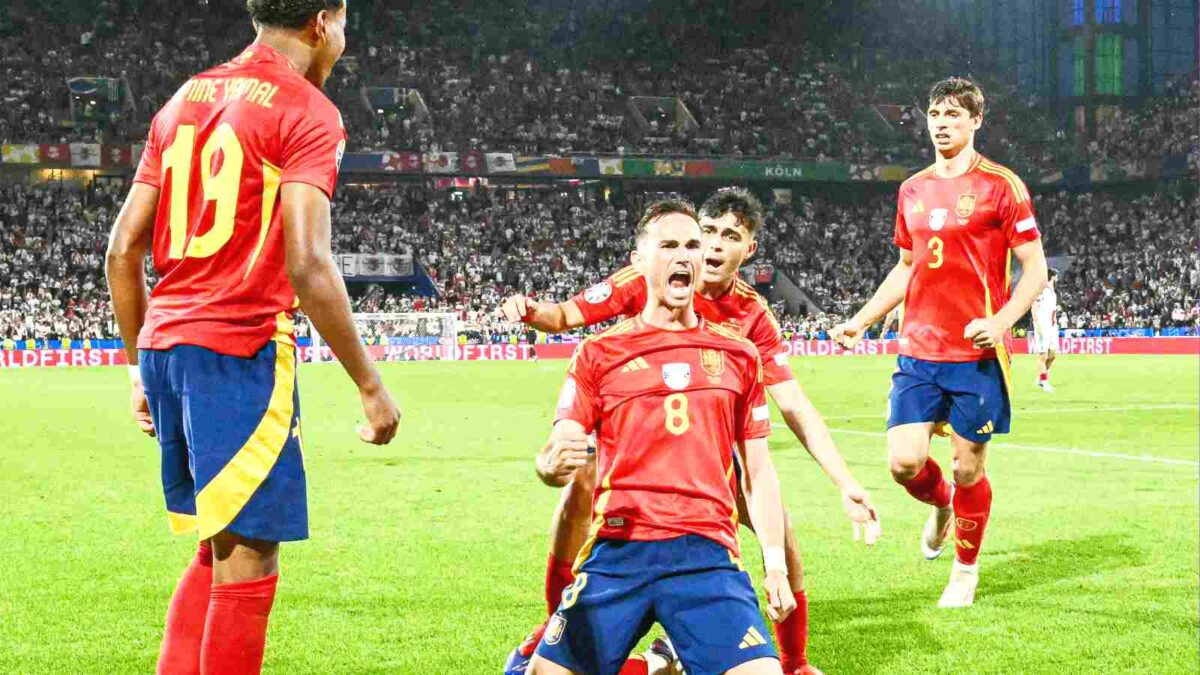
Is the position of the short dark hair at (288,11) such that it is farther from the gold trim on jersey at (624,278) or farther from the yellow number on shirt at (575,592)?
the yellow number on shirt at (575,592)

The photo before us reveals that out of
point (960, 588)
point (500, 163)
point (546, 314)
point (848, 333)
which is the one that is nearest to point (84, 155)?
point (500, 163)

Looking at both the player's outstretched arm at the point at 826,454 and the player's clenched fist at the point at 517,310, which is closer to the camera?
the player's outstretched arm at the point at 826,454

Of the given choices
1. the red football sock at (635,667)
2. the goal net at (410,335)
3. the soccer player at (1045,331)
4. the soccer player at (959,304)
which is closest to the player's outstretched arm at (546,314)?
the red football sock at (635,667)

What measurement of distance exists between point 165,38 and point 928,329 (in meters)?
Result: 49.3

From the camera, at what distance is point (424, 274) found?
48438 mm

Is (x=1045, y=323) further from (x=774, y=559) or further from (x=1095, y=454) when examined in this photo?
(x=774, y=559)

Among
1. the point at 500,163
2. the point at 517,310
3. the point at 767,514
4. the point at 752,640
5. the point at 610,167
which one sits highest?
the point at 500,163

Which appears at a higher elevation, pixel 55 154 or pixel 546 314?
pixel 55 154

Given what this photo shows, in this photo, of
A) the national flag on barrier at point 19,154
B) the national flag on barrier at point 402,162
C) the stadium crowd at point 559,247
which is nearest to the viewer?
the stadium crowd at point 559,247

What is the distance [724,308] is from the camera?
17.7ft

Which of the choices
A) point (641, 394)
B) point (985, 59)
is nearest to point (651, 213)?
point (641, 394)

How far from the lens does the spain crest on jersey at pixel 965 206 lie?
23.1ft

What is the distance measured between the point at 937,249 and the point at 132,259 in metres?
4.42

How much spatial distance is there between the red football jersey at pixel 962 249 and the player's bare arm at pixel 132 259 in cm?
432
